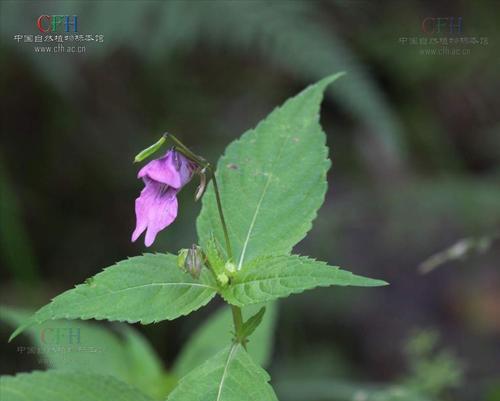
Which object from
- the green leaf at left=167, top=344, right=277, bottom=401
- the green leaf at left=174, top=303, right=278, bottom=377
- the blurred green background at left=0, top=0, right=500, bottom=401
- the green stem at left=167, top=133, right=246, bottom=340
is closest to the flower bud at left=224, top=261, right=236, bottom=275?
the green stem at left=167, top=133, right=246, bottom=340

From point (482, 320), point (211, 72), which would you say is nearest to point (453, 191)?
point (482, 320)

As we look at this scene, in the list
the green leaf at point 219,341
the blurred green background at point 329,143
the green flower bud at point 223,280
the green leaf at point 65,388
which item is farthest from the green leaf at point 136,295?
the blurred green background at point 329,143

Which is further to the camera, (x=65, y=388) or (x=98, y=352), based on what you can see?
(x=98, y=352)

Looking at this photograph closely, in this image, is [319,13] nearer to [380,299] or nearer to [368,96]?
[368,96]
